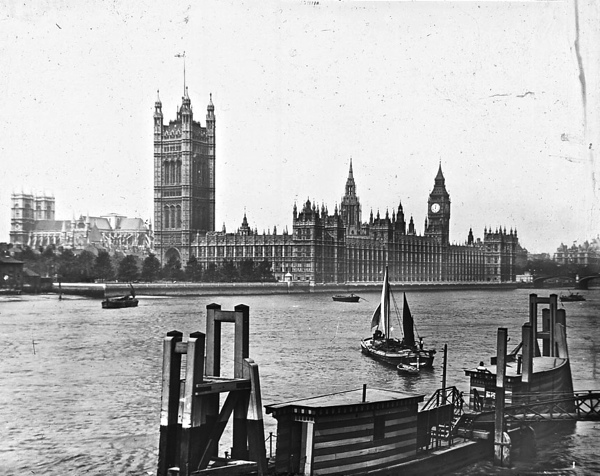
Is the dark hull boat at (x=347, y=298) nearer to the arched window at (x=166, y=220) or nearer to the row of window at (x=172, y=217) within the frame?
the row of window at (x=172, y=217)

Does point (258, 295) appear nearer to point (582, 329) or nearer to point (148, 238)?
point (148, 238)

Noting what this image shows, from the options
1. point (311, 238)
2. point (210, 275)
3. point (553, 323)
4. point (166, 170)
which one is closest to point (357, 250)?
point (311, 238)

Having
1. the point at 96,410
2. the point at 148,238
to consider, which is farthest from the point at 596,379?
the point at 148,238

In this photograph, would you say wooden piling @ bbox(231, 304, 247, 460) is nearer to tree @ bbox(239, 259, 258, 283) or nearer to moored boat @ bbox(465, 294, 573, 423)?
moored boat @ bbox(465, 294, 573, 423)

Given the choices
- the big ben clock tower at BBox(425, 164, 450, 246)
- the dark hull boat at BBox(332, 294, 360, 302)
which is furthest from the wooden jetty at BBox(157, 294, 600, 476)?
the dark hull boat at BBox(332, 294, 360, 302)

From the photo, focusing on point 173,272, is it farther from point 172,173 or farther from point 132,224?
point 172,173
